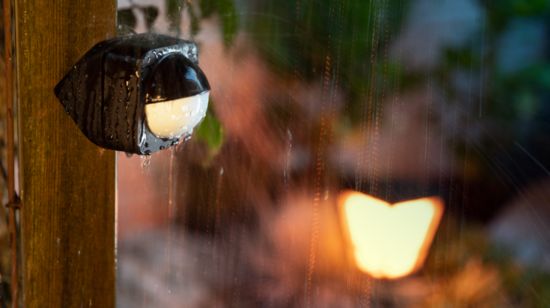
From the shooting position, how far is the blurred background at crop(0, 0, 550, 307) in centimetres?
232

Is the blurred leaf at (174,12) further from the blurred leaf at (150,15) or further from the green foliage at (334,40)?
the green foliage at (334,40)

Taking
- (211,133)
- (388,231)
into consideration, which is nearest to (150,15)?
(211,133)

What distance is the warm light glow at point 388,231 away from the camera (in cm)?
260

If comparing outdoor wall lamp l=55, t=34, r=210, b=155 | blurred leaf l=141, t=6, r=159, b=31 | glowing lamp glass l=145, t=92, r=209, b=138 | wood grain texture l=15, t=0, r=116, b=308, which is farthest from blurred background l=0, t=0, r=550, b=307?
glowing lamp glass l=145, t=92, r=209, b=138

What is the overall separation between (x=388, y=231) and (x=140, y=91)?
1.07 meters

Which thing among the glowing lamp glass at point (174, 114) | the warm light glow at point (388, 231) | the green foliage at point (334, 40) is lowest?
the warm light glow at point (388, 231)

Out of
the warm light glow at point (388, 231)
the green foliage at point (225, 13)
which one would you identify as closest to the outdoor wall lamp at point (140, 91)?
the green foliage at point (225, 13)

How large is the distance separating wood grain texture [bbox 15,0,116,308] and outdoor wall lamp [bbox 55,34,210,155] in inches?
6.5

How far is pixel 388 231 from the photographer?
276cm

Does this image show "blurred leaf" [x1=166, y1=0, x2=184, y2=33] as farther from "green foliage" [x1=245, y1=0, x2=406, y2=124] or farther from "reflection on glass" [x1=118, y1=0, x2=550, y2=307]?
"green foliage" [x1=245, y1=0, x2=406, y2=124]

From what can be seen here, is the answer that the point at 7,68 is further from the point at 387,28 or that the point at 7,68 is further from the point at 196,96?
the point at 387,28

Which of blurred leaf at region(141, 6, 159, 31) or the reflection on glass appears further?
blurred leaf at region(141, 6, 159, 31)

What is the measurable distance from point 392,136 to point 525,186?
509mm

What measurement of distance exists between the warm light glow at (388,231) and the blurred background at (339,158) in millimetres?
20
